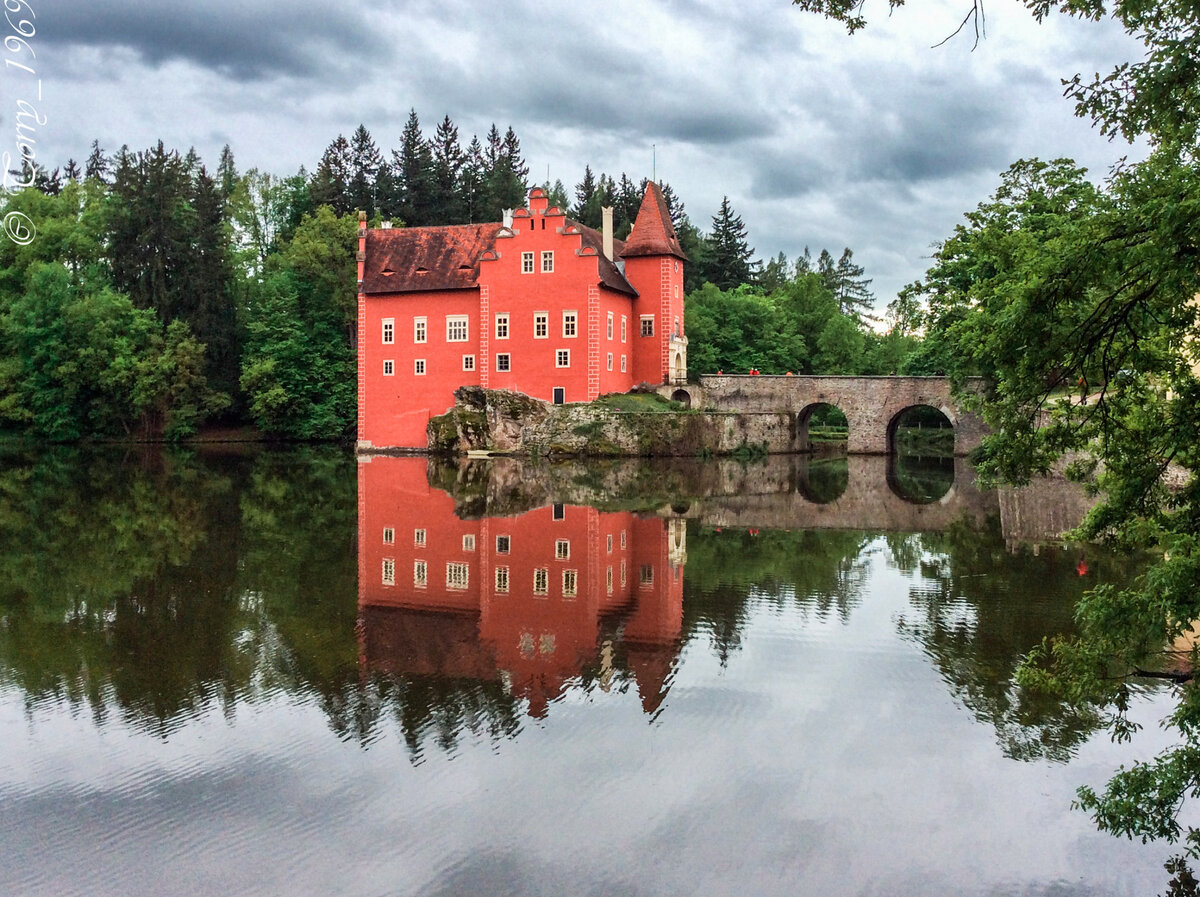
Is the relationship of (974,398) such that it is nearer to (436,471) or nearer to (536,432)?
(436,471)

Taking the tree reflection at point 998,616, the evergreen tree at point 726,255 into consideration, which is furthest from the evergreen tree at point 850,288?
the tree reflection at point 998,616

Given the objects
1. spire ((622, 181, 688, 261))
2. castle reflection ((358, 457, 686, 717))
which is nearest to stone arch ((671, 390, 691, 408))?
spire ((622, 181, 688, 261))

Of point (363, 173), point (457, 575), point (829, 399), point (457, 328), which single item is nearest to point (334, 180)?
point (363, 173)

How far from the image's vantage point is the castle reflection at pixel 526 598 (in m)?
10.6

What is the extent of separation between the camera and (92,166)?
83.5 meters

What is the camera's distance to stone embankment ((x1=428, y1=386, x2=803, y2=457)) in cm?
4075

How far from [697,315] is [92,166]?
2139 inches

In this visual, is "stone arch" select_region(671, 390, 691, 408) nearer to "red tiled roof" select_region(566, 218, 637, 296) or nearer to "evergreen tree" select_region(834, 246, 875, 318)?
"red tiled roof" select_region(566, 218, 637, 296)

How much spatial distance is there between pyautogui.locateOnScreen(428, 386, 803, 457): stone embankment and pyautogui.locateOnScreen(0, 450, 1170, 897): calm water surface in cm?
2137

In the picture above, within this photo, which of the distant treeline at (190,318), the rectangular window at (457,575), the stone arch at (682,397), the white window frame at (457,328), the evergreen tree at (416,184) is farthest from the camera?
the evergreen tree at (416,184)

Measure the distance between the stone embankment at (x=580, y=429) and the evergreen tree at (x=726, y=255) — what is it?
101 ft

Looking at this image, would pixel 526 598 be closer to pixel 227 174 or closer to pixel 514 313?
pixel 514 313

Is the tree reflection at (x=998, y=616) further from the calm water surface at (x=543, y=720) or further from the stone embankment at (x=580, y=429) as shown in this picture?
the stone embankment at (x=580, y=429)

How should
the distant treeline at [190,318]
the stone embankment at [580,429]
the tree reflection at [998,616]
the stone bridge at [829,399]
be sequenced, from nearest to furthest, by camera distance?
the tree reflection at [998,616] < the stone embankment at [580,429] < the stone bridge at [829,399] < the distant treeline at [190,318]
